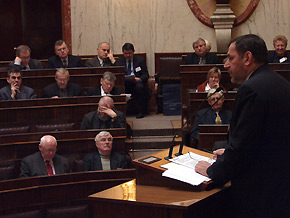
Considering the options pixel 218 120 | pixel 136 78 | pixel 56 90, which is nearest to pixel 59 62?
pixel 56 90

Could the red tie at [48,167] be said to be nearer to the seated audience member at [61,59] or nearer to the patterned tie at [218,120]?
the patterned tie at [218,120]

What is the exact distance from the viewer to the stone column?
439cm

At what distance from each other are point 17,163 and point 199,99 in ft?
3.67

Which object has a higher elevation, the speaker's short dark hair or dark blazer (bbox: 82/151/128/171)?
the speaker's short dark hair

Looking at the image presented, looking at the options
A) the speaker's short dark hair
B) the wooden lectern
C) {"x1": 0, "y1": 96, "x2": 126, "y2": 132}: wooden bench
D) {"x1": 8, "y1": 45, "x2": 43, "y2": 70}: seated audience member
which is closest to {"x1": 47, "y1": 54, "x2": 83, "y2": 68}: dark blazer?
{"x1": 8, "y1": 45, "x2": 43, "y2": 70}: seated audience member

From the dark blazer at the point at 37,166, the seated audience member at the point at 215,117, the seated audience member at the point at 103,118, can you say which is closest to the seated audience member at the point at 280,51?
the seated audience member at the point at 215,117

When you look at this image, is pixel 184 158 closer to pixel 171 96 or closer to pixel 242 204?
pixel 242 204

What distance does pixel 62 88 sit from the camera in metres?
3.16

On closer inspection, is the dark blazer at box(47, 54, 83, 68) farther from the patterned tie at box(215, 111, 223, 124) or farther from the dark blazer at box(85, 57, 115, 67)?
the patterned tie at box(215, 111, 223, 124)

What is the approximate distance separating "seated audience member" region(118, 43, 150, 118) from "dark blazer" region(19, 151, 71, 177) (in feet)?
4.23

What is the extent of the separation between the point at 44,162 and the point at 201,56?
5.69 feet

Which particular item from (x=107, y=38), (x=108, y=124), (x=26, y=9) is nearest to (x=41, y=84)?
(x=108, y=124)

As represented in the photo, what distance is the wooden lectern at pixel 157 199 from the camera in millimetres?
1110

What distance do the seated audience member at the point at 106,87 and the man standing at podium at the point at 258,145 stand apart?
2.03m
